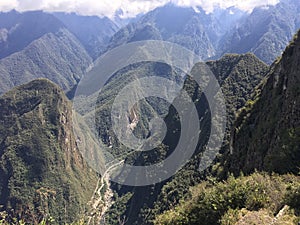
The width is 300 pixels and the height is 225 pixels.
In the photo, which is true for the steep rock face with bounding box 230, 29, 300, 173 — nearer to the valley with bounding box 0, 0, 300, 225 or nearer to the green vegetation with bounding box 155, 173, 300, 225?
the valley with bounding box 0, 0, 300, 225

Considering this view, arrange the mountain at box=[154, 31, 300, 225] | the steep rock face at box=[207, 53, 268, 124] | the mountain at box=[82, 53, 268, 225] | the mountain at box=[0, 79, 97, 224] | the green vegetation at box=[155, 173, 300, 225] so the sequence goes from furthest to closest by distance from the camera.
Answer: the mountain at box=[0, 79, 97, 224] → the steep rock face at box=[207, 53, 268, 124] → the mountain at box=[82, 53, 268, 225] → the mountain at box=[154, 31, 300, 225] → the green vegetation at box=[155, 173, 300, 225]

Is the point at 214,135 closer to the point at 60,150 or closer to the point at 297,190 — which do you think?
the point at 297,190

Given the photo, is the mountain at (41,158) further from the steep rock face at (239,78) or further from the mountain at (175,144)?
the steep rock face at (239,78)

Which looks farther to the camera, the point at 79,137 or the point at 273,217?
the point at 79,137

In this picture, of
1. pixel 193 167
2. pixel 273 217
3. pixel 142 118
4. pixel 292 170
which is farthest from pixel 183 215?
pixel 142 118

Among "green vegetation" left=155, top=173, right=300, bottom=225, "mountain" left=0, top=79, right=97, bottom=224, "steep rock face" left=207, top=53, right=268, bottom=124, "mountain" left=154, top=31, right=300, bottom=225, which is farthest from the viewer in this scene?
"mountain" left=0, top=79, right=97, bottom=224

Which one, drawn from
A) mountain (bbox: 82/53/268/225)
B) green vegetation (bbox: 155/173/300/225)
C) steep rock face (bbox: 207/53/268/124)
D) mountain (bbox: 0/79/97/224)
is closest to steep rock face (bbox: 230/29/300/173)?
green vegetation (bbox: 155/173/300/225)

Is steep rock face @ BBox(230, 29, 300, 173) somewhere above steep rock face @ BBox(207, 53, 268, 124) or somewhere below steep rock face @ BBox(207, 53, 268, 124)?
below
